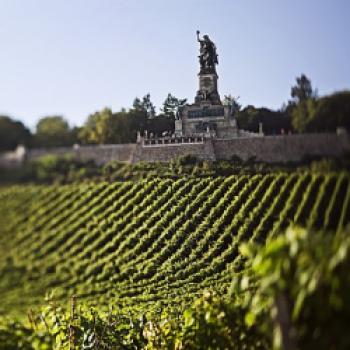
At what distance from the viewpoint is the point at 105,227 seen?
8289 mm

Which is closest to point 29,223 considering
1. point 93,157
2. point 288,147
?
point 93,157

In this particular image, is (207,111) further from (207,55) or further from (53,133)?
(53,133)

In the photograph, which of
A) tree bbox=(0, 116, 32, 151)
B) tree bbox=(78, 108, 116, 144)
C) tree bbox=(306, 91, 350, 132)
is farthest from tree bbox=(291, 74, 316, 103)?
tree bbox=(0, 116, 32, 151)

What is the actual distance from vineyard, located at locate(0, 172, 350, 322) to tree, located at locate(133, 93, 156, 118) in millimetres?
978

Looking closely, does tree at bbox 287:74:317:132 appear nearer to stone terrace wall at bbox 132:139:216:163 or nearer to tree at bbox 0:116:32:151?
stone terrace wall at bbox 132:139:216:163

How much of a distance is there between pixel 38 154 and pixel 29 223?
1833 mm

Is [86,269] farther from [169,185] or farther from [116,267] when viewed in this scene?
[169,185]

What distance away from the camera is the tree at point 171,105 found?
689cm

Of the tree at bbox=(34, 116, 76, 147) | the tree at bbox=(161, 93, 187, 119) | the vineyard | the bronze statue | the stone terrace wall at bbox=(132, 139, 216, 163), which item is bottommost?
the vineyard

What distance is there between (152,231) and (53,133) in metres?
2.69

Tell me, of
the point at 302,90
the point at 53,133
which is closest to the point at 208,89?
the point at 302,90

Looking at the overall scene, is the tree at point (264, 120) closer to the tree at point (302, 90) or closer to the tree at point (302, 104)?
the tree at point (302, 104)

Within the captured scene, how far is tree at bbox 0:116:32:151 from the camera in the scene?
827cm

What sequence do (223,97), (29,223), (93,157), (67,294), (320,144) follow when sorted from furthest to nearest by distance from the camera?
1. (29,223)
2. (67,294)
3. (93,157)
4. (223,97)
5. (320,144)
